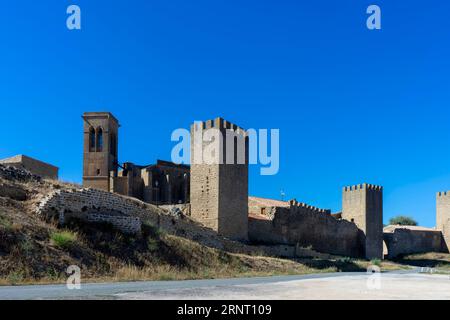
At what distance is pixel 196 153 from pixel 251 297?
1953cm

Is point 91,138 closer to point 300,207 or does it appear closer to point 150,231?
point 300,207

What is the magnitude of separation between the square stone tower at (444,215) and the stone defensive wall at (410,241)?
515 mm

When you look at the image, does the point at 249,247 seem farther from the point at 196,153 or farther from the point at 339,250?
the point at 339,250

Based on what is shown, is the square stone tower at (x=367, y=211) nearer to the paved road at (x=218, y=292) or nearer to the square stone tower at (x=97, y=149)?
the square stone tower at (x=97, y=149)

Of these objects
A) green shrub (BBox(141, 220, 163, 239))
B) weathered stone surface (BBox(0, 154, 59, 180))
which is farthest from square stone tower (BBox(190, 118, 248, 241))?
weathered stone surface (BBox(0, 154, 59, 180))

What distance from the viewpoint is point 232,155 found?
89.7 feet

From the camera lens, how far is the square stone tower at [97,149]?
39.0 metres

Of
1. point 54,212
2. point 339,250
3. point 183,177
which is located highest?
point 183,177

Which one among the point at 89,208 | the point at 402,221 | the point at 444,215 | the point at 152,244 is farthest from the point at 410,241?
the point at 89,208

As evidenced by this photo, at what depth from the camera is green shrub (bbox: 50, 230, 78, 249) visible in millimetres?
14555

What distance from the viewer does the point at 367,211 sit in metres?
40.1
